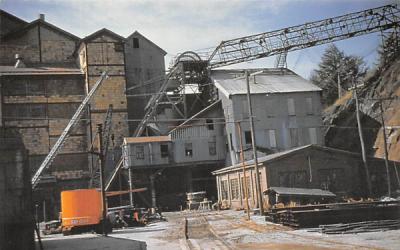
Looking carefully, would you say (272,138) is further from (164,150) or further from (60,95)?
(60,95)

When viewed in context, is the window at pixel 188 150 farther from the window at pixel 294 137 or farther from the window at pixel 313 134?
the window at pixel 313 134

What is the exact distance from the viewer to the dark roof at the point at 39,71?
150ft

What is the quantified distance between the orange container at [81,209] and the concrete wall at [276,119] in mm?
23552

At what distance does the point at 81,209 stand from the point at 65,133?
2061cm

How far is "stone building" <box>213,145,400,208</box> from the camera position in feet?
106

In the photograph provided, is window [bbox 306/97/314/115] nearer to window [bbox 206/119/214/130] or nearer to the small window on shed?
window [bbox 206/119/214/130]

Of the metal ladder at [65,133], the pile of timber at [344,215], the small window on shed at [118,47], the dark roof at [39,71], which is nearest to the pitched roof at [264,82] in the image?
the small window on shed at [118,47]

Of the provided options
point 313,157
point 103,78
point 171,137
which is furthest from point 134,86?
point 313,157

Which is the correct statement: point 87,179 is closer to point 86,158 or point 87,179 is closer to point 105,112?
point 86,158

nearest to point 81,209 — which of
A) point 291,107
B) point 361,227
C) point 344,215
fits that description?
point 344,215

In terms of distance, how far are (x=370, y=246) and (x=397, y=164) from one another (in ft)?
78.0

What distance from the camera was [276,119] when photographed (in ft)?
155

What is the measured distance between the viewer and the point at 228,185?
3997 cm

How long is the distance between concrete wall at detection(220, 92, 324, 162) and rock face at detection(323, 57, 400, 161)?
248cm
